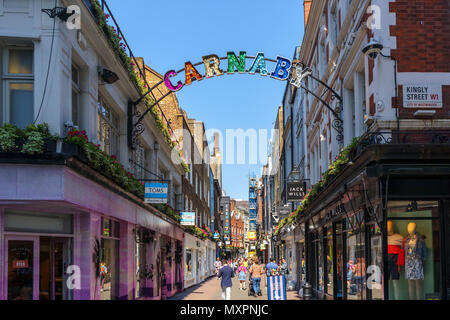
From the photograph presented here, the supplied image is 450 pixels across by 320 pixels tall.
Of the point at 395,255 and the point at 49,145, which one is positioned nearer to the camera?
Answer: the point at 49,145

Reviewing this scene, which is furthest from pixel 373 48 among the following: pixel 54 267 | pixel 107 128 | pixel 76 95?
pixel 54 267

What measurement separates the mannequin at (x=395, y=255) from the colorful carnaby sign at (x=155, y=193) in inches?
295

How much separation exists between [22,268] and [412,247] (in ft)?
25.4

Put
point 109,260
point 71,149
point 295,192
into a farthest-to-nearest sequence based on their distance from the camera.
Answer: point 295,192
point 109,260
point 71,149

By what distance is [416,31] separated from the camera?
12.3 meters

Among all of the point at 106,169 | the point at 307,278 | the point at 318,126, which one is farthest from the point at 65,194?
the point at 307,278

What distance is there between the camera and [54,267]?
11.9m

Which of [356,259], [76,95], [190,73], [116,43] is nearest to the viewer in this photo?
[76,95]

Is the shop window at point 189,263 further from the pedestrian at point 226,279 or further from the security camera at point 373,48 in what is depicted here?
the security camera at point 373,48

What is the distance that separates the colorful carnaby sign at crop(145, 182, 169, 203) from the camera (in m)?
17.3

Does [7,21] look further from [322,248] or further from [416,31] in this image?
[322,248]

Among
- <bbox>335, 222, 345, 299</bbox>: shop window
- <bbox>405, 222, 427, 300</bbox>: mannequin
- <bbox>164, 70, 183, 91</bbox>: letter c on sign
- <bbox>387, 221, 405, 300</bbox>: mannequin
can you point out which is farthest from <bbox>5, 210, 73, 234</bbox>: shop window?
<bbox>335, 222, 345, 299</bbox>: shop window

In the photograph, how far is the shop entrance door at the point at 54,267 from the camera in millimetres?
11531

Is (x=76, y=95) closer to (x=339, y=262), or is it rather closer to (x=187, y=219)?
(x=339, y=262)
